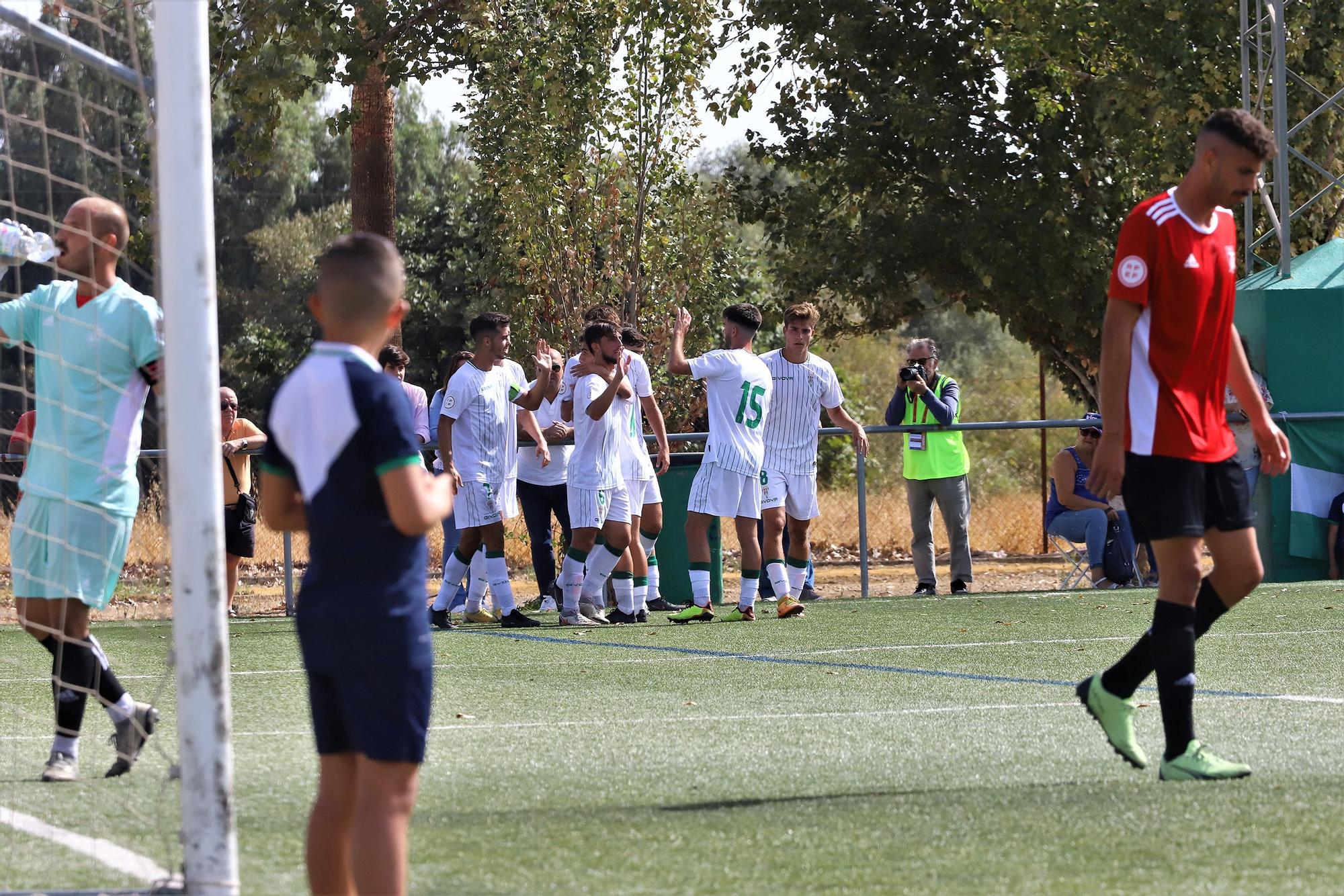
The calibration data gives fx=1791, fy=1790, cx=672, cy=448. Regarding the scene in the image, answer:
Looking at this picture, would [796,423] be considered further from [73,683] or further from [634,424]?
[73,683]

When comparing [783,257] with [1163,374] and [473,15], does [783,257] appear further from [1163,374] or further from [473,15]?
[1163,374]

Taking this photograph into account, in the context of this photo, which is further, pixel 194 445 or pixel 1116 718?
pixel 1116 718

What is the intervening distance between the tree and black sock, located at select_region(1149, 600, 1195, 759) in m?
15.9

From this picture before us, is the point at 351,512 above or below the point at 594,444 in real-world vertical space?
below

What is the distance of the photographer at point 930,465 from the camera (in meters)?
14.9

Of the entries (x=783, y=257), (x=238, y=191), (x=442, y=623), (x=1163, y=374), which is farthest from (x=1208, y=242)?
(x=238, y=191)

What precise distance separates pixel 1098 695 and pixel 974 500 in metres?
23.0

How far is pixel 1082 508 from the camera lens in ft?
48.7

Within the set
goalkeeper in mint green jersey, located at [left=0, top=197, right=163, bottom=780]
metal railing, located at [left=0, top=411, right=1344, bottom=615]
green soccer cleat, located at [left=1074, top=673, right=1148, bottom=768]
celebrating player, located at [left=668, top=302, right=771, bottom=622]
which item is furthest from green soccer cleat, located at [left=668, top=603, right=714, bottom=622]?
green soccer cleat, located at [left=1074, top=673, right=1148, bottom=768]

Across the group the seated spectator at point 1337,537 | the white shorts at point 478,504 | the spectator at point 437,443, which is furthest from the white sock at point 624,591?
the seated spectator at point 1337,537

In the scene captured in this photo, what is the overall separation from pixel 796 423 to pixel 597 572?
1.92 meters

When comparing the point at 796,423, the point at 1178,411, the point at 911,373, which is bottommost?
the point at 1178,411

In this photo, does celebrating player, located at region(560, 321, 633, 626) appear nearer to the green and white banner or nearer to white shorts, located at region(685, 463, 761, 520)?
white shorts, located at region(685, 463, 761, 520)

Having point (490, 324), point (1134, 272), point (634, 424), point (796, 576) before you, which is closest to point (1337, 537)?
point (796, 576)
